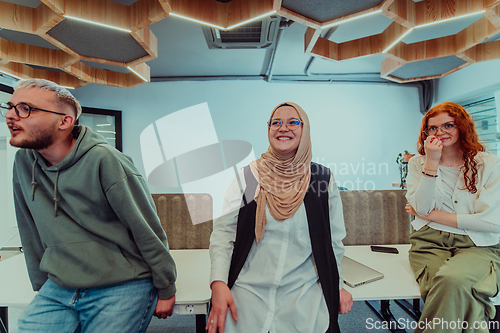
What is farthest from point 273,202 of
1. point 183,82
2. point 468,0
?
point 183,82

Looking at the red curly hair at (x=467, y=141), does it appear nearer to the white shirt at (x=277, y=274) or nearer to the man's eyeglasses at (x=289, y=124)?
the white shirt at (x=277, y=274)

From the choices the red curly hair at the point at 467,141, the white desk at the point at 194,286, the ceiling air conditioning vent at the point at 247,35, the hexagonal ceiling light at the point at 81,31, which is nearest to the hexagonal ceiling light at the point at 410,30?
the ceiling air conditioning vent at the point at 247,35

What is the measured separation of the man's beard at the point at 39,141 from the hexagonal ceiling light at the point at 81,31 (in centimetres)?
121

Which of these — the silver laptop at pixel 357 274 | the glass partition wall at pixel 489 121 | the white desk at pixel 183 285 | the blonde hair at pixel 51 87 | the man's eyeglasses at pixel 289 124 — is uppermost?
the glass partition wall at pixel 489 121

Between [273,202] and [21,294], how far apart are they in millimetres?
1346

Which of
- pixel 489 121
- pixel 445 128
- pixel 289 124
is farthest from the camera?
pixel 489 121

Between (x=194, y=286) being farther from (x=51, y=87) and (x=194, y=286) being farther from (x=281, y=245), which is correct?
(x=51, y=87)

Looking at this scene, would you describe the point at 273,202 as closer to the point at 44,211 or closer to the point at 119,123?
the point at 44,211

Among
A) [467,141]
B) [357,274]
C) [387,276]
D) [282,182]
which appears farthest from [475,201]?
[282,182]

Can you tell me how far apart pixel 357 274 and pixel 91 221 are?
1.40 m

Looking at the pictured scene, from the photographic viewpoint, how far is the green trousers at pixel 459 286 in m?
1.13

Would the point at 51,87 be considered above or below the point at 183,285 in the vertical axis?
above

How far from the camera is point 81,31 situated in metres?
2.06

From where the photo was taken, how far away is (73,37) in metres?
2.15
